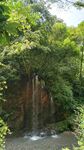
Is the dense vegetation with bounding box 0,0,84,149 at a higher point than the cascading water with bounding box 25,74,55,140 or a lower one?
higher

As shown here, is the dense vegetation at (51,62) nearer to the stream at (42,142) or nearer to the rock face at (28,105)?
the rock face at (28,105)

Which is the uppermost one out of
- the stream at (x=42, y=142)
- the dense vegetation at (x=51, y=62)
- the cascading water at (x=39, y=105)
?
the dense vegetation at (x=51, y=62)

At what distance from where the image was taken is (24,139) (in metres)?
10.8

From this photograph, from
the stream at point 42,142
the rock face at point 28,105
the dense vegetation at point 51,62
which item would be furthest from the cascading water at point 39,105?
the stream at point 42,142

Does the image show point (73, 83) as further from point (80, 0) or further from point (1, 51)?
point (80, 0)

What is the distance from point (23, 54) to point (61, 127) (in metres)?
3.37

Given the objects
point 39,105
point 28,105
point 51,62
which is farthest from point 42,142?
point 51,62

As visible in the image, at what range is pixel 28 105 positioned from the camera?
41.7 feet

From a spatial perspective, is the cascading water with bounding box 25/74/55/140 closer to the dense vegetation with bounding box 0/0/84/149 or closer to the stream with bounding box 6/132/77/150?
the dense vegetation with bounding box 0/0/84/149

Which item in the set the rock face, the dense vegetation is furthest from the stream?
the dense vegetation

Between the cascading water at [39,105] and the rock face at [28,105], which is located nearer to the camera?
the rock face at [28,105]

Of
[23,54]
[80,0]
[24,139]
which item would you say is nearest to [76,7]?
[80,0]

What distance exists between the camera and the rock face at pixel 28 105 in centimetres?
1212

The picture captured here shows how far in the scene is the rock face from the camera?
12125mm
